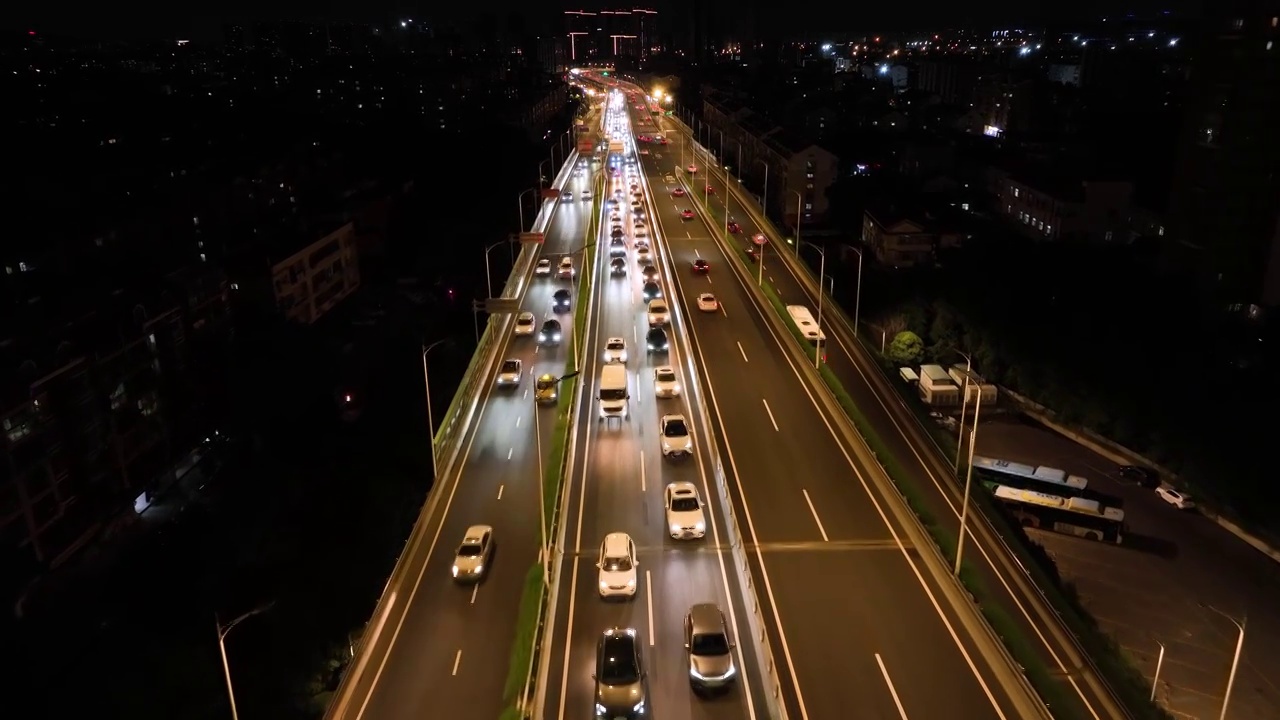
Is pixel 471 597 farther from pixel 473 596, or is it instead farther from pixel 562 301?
pixel 562 301

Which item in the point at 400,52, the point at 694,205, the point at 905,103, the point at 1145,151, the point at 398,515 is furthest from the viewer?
the point at 400,52

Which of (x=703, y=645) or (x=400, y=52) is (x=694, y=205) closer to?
(x=703, y=645)

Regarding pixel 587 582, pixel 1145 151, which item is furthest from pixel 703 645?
pixel 1145 151

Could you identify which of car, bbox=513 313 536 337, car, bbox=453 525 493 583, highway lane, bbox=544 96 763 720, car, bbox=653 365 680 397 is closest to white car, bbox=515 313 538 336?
car, bbox=513 313 536 337

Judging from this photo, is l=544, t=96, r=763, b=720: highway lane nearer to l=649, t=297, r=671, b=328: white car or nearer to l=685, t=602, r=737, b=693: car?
l=685, t=602, r=737, b=693: car

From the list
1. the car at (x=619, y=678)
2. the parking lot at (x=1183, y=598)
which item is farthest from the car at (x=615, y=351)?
the car at (x=619, y=678)

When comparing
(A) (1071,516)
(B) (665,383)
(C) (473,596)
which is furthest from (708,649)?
(A) (1071,516)

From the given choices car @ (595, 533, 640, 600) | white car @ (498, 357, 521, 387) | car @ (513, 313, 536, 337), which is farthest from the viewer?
car @ (513, 313, 536, 337)
